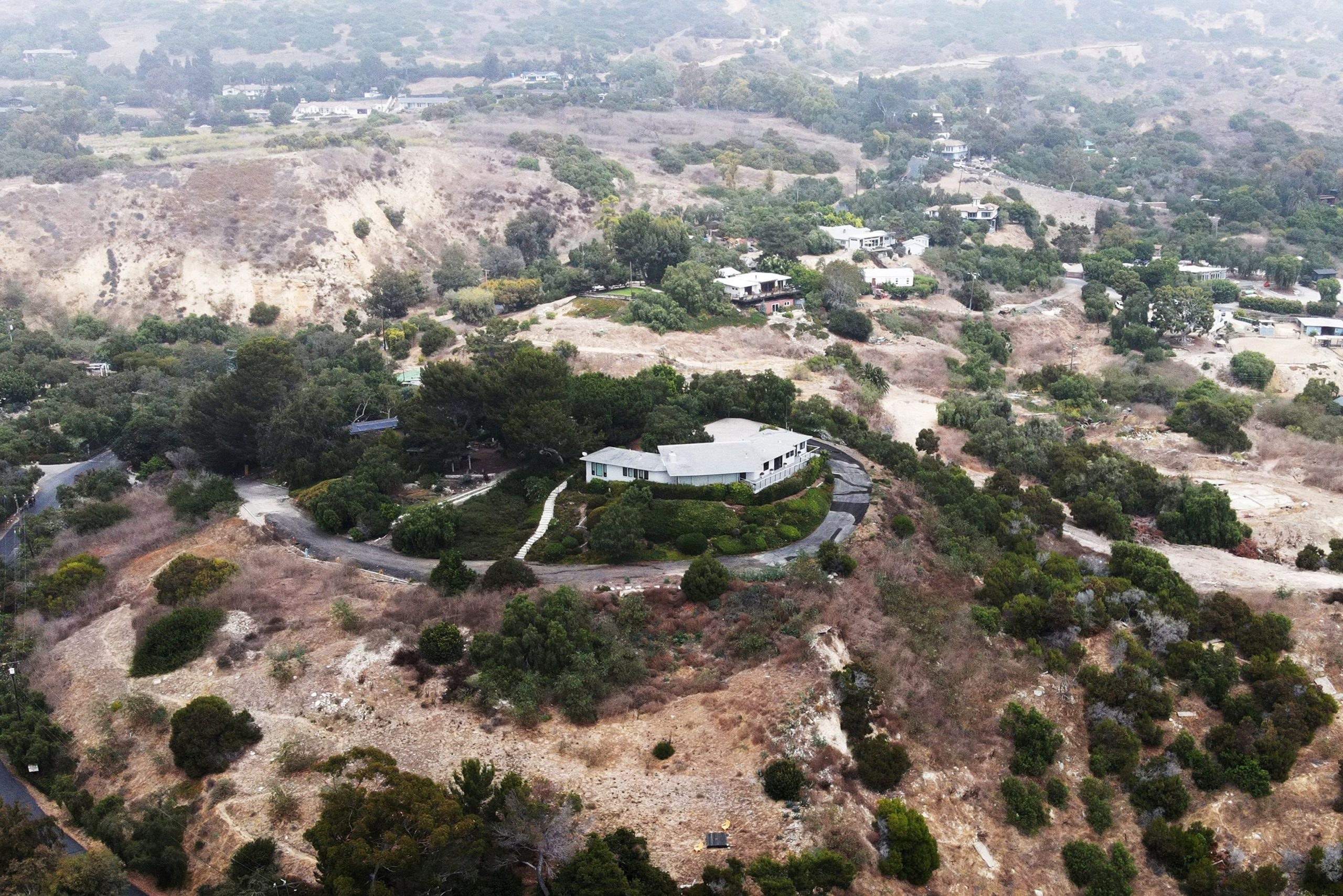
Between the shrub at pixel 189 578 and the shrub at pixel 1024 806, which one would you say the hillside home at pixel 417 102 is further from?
the shrub at pixel 1024 806

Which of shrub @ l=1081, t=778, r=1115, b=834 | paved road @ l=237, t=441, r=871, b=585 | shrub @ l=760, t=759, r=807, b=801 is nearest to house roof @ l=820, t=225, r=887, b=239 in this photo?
paved road @ l=237, t=441, r=871, b=585

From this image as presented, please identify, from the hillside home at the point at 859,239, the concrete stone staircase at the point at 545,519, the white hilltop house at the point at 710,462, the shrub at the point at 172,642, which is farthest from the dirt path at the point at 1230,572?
the hillside home at the point at 859,239

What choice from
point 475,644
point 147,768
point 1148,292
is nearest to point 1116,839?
point 475,644

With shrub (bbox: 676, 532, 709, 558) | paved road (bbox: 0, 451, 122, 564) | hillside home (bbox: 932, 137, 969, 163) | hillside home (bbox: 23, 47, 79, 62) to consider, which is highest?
hillside home (bbox: 23, 47, 79, 62)

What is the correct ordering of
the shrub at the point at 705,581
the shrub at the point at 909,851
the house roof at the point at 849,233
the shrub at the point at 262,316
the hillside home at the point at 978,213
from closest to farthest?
1. the shrub at the point at 909,851
2. the shrub at the point at 705,581
3. the shrub at the point at 262,316
4. the house roof at the point at 849,233
5. the hillside home at the point at 978,213

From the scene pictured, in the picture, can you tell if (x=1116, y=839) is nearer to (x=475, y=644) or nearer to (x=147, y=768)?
(x=475, y=644)

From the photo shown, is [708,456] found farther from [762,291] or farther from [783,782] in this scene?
[762,291]

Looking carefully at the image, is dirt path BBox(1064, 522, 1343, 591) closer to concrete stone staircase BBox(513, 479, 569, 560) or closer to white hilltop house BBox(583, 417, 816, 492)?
white hilltop house BBox(583, 417, 816, 492)
